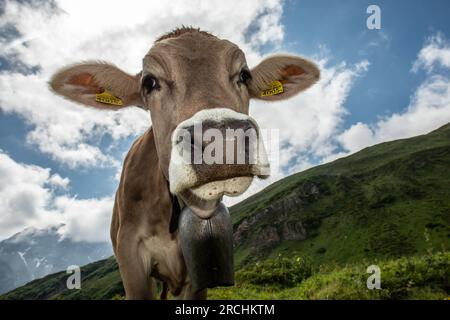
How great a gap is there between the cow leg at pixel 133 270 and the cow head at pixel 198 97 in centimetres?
119

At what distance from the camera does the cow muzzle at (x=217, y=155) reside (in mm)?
3041

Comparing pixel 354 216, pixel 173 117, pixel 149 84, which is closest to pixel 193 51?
pixel 149 84

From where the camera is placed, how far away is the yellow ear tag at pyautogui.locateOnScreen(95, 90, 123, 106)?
5312 mm

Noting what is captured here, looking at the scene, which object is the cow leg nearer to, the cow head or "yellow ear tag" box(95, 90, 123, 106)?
the cow head

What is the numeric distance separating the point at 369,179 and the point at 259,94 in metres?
127

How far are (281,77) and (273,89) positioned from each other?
0.23 m

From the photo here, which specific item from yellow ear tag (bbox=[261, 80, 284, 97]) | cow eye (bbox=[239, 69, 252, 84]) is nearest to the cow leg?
cow eye (bbox=[239, 69, 252, 84])

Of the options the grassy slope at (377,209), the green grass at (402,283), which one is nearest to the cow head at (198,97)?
the green grass at (402,283)

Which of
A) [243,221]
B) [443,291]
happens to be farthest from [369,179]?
[443,291]

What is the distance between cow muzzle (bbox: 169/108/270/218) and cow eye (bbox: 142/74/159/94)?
1.27 m

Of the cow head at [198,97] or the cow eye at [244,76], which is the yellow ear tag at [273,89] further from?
the cow eye at [244,76]

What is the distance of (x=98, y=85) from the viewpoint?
524 cm
